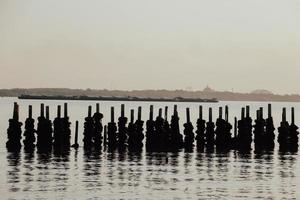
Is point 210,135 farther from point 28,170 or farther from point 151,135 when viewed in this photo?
point 28,170

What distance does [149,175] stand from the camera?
41.1 m

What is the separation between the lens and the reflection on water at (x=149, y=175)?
34594 millimetres

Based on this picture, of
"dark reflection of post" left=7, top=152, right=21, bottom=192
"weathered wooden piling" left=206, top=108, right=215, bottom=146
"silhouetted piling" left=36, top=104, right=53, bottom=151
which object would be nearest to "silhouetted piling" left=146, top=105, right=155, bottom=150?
"weathered wooden piling" left=206, top=108, right=215, bottom=146

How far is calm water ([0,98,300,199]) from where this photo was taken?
113ft

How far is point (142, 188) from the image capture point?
36125 mm

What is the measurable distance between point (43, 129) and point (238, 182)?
18.2 metres

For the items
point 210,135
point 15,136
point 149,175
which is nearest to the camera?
point 149,175

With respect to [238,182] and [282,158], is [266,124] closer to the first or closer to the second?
[282,158]

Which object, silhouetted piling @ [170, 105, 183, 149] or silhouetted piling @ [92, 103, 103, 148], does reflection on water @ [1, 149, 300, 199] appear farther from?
silhouetted piling @ [170, 105, 183, 149]

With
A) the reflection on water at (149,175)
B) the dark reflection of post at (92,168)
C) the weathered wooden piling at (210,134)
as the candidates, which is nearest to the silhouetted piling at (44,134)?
the reflection on water at (149,175)

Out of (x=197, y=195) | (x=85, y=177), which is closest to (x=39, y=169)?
(x=85, y=177)

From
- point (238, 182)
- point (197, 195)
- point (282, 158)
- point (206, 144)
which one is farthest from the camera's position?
point (206, 144)

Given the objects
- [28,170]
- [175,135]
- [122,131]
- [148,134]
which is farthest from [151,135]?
[28,170]

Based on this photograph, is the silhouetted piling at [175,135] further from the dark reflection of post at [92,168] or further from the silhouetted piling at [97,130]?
the dark reflection of post at [92,168]
